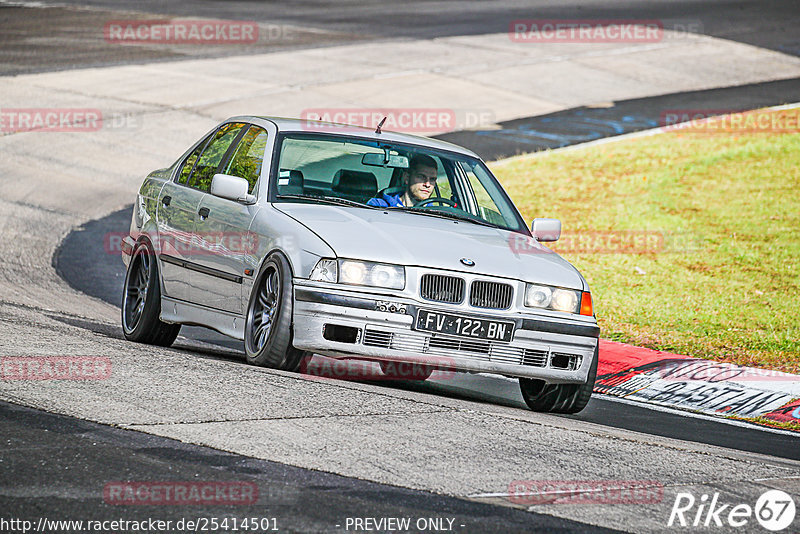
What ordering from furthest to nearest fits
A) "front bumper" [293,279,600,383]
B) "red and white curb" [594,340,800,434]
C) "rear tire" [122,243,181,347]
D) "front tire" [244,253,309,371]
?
"red and white curb" [594,340,800,434] < "rear tire" [122,243,181,347] < "front tire" [244,253,309,371] < "front bumper" [293,279,600,383]

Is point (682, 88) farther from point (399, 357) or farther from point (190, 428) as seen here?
point (190, 428)

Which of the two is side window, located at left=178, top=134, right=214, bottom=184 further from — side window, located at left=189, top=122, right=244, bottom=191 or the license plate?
the license plate

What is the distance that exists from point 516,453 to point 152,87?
802 inches

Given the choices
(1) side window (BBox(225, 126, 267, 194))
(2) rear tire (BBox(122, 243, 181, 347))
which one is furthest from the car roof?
(2) rear tire (BBox(122, 243, 181, 347))

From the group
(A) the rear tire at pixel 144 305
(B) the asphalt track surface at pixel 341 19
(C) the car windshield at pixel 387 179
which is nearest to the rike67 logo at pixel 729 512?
(C) the car windshield at pixel 387 179

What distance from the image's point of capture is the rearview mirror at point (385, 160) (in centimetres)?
853

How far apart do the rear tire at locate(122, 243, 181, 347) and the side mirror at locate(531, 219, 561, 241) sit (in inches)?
106

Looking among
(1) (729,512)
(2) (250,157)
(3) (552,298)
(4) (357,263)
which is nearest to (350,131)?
(2) (250,157)

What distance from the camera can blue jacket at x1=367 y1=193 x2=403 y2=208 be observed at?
8.29 meters


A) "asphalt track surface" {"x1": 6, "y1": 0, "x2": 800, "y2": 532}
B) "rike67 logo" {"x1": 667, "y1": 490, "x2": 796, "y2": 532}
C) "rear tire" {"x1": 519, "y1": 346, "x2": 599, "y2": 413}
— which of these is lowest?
"rear tire" {"x1": 519, "y1": 346, "x2": 599, "y2": 413}

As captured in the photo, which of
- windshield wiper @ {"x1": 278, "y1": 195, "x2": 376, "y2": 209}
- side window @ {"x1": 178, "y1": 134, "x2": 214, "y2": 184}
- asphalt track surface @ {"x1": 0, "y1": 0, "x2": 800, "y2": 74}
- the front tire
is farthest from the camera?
asphalt track surface @ {"x1": 0, "y1": 0, "x2": 800, "y2": 74}

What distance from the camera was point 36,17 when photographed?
34.8 meters

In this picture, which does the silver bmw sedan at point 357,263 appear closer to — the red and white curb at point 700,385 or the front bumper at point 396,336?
the front bumper at point 396,336

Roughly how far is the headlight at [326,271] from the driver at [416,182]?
4.40ft
